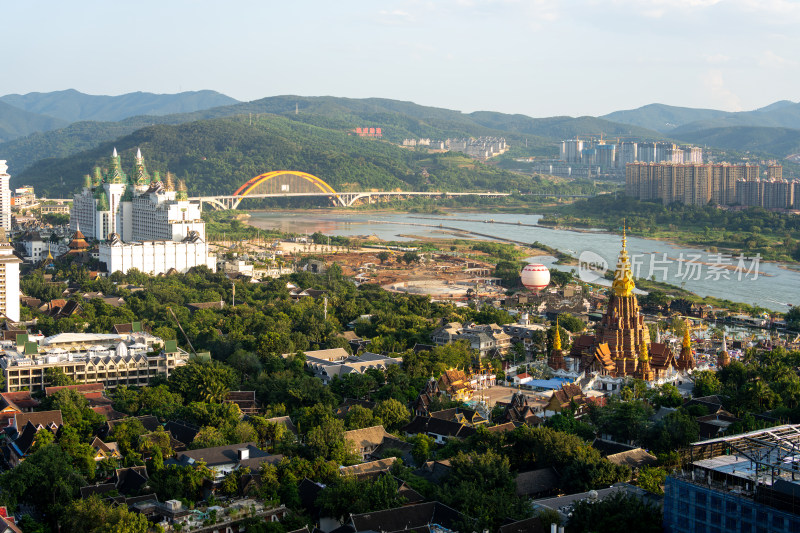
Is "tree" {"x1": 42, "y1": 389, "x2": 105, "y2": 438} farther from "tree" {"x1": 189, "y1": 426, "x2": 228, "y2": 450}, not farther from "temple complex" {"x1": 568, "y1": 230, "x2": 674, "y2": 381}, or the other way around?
"temple complex" {"x1": 568, "y1": 230, "x2": 674, "y2": 381}

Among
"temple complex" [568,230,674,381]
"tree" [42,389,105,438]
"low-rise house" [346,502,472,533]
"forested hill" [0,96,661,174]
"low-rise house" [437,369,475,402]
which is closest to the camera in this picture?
"low-rise house" [346,502,472,533]

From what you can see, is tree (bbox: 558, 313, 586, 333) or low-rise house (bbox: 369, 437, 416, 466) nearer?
low-rise house (bbox: 369, 437, 416, 466)

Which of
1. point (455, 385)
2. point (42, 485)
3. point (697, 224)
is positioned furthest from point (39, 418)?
point (697, 224)

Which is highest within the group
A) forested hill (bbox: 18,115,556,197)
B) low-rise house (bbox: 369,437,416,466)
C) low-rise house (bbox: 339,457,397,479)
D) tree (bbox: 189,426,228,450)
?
forested hill (bbox: 18,115,556,197)

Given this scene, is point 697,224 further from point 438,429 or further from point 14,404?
point 14,404

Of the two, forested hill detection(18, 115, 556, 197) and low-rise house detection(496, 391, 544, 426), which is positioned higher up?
forested hill detection(18, 115, 556, 197)

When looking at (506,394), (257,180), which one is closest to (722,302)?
(506,394)

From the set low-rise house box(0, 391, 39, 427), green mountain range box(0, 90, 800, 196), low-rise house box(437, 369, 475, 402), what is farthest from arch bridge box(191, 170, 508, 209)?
low-rise house box(0, 391, 39, 427)

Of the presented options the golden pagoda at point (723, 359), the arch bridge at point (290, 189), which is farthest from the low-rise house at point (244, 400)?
the arch bridge at point (290, 189)
